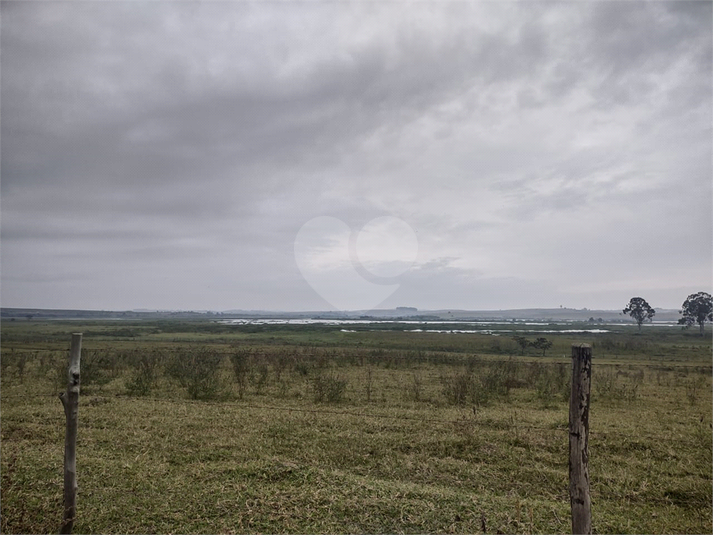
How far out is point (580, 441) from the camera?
3.83 metres

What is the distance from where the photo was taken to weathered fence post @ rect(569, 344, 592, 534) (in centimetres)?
380

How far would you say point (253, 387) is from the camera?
1614 cm

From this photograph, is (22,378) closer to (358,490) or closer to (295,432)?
(295,432)

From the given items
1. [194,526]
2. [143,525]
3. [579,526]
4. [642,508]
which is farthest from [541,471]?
[143,525]

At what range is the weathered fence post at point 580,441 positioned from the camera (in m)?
3.80

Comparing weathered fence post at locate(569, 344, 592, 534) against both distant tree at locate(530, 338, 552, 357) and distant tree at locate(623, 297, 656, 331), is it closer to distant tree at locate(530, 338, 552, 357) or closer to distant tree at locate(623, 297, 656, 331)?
distant tree at locate(530, 338, 552, 357)

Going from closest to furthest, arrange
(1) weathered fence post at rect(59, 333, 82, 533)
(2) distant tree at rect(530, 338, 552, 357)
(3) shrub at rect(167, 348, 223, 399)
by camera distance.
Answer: (1) weathered fence post at rect(59, 333, 82, 533) → (3) shrub at rect(167, 348, 223, 399) → (2) distant tree at rect(530, 338, 552, 357)

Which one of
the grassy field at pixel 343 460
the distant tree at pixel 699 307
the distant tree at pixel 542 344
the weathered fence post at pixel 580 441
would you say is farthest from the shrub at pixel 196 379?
the distant tree at pixel 699 307

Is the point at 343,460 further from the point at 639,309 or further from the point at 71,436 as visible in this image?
the point at 639,309

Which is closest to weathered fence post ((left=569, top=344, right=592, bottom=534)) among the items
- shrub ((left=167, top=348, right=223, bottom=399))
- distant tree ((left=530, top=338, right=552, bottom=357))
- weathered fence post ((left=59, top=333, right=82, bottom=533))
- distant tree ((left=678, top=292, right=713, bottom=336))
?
weathered fence post ((left=59, top=333, right=82, bottom=533))

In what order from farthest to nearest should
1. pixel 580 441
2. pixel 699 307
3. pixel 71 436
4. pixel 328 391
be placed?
pixel 699 307 → pixel 328 391 → pixel 71 436 → pixel 580 441

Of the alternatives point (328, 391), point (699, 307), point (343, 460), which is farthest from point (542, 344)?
point (699, 307)

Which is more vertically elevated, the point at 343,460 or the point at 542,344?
the point at 343,460

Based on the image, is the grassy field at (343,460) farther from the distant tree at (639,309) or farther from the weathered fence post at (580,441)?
the distant tree at (639,309)
